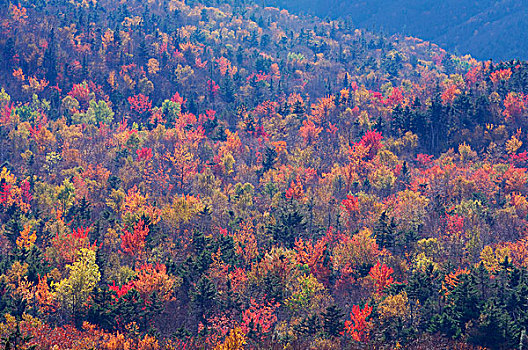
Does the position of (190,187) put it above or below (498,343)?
above

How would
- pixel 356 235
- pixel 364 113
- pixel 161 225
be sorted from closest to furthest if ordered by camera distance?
pixel 356 235 → pixel 161 225 → pixel 364 113

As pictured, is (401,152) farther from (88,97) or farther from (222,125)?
(88,97)

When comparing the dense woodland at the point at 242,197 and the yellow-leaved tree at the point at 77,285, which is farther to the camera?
the yellow-leaved tree at the point at 77,285

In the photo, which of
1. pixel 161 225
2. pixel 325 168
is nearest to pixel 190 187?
pixel 161 225

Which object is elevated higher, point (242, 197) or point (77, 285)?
point (242, 197)

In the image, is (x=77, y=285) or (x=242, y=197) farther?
(x=242, y=197)

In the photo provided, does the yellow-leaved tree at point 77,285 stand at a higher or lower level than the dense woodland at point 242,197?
lower

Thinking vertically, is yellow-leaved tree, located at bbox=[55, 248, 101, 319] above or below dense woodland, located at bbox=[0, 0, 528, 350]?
below

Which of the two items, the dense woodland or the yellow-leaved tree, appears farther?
the yellow-leaved tree
